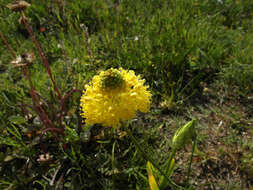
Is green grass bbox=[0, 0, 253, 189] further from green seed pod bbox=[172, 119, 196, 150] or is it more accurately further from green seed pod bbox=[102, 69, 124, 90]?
green seed pod bbox=[102, 69, 124, 90]

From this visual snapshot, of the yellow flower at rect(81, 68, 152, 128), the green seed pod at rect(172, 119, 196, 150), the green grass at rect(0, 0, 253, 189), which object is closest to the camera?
the yellow flower at rect(81, 68, 152, 128)

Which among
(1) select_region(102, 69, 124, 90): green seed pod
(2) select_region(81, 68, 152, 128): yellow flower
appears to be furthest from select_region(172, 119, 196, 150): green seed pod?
(1) select_region(102, 69, 124, 90): green seed pod

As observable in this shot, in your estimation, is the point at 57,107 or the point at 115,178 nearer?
the point at 115,178

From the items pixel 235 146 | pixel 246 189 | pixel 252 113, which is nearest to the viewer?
pixel 246 189

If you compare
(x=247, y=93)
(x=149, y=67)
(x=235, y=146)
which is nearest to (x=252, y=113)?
(x=247, y=93)

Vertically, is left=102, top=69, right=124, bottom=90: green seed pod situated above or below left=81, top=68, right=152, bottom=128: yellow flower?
above

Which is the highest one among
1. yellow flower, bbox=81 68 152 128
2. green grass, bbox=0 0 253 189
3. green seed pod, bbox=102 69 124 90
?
green seed pod, bbox=102 69 124 90

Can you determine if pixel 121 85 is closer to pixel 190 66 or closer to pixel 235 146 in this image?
pixel 235 146

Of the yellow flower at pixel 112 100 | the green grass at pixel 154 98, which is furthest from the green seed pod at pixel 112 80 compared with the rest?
the green grass at pixel 154 98
